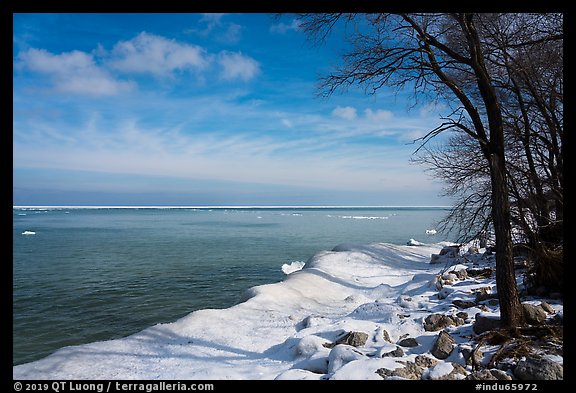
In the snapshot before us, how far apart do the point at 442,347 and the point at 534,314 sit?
173cm

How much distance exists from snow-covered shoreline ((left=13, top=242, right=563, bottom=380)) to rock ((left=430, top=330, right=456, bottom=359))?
3 centimetres

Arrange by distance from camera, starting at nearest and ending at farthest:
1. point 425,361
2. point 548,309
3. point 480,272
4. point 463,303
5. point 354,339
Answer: point 425,361, point 354,339, point 548,309, point 463,303, point 480,272

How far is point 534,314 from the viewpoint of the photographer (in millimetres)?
4977

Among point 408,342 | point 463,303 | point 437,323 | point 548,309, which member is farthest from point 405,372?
point 463,303

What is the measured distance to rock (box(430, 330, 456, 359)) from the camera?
14.6 feet

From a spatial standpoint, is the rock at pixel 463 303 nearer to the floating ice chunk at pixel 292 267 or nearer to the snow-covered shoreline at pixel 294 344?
the snow-covered shoreline at pixel 294 344

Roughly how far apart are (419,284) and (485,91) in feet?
23.8

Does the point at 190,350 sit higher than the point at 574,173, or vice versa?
the point at 574,173

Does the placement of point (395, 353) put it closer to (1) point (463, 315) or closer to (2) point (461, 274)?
(1) point (463, 315)

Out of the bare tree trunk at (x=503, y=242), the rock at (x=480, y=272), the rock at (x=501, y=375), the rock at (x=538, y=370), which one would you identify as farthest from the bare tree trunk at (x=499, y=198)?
the rock at (x=480, y=272)
